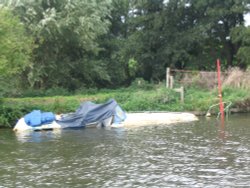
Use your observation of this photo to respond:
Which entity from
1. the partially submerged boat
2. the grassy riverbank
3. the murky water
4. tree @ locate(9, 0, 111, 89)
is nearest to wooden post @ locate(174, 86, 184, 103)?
the grassy riverbank

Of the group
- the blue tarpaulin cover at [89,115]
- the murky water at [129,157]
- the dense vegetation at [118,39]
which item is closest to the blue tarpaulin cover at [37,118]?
the blue tarpaulin cover at [89,115]

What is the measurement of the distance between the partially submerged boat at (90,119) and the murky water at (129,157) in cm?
116

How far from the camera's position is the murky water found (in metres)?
14.2

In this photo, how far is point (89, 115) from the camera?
28.5 m

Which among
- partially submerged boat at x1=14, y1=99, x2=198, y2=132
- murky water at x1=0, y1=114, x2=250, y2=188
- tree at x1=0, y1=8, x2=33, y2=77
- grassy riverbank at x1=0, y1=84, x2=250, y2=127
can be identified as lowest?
murky water at x1=0, y1=114, x2=250, y2=188

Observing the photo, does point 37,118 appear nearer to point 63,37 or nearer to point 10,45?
point 10,45

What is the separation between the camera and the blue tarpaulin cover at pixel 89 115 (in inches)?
1107

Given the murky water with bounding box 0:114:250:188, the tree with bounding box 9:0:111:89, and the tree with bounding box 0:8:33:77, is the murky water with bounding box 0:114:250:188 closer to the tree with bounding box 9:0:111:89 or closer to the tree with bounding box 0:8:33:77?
the tree with bounding box 0:8:33:77

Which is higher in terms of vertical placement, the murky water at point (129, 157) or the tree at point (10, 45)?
the tree at point (10, 45)

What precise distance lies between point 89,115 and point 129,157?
10675mm

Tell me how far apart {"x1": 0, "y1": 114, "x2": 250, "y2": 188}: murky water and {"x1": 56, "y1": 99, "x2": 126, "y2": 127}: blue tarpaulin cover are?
1.27 metres

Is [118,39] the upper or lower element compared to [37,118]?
upper

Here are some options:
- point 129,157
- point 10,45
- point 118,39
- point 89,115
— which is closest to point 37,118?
point 89,115

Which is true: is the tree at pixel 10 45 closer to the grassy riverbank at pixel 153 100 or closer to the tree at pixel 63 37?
the grassy riverbank at pixel 153 100
